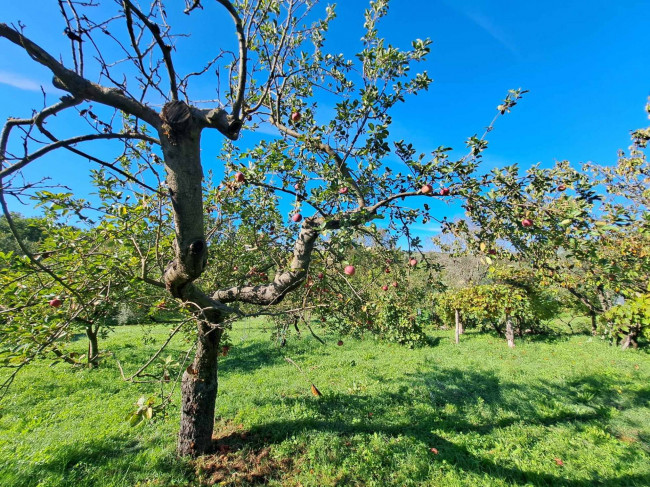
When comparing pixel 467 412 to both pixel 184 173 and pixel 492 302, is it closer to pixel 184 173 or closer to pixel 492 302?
pixel 184 173

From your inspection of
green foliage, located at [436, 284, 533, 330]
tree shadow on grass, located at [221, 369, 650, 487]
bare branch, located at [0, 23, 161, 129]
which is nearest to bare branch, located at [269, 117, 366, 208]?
bare branch, located at [0, 23, 161, 129]

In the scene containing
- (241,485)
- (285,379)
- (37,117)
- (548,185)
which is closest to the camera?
(37,117)

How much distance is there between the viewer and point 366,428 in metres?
4.74

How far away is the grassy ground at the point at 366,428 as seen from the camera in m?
3.60

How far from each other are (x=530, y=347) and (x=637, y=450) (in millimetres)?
6887

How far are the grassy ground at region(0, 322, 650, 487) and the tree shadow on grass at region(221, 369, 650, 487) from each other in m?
0.02

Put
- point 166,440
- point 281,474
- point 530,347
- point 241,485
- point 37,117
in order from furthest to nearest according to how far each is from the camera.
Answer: point 530,347 → point 166,440 → point 281,474 → point 241,485 → point 37,117

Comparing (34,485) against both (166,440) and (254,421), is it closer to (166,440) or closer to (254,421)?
(166,440)

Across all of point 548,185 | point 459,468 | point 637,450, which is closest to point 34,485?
point 459,468

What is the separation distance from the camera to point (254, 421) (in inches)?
196

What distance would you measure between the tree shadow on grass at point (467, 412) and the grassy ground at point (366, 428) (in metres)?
0.02

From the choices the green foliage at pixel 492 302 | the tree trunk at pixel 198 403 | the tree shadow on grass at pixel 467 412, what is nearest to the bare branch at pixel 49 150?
the tree trunk at pixel 198 403

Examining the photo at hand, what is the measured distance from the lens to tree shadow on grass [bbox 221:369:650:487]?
385 centimetres

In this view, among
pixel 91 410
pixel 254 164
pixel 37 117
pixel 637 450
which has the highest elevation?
pixel 254 164
